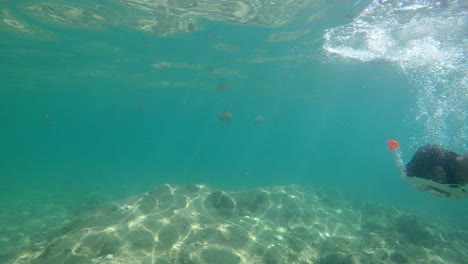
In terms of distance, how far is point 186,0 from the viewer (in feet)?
52.0

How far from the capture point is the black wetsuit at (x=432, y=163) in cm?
443

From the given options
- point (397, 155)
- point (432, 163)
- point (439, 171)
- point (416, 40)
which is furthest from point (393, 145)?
point (416, 40)

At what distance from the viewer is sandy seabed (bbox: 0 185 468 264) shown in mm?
7102

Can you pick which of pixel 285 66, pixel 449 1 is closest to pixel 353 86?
pixel 285 66

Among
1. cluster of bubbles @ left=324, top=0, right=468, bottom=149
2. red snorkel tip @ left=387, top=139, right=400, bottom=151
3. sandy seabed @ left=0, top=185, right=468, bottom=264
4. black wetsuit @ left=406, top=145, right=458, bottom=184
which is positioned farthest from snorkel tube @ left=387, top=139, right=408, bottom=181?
cluster of bubbles @ left=324, top=0, right=468, bottom=149

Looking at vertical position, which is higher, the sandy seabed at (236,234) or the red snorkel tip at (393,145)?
the red snorkel tip at (393,145)

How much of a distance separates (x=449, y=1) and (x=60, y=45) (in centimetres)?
2833

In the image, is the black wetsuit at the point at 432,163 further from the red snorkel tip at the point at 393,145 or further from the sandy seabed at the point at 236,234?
the sandy seabed at the point at 236,234

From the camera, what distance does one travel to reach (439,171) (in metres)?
4.45

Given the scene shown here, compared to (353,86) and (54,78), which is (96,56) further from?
(353,86)

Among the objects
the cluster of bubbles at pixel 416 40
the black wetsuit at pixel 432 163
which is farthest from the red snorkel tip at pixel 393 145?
the cluster of bubbles at pixel 416 40

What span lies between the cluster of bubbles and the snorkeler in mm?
13883

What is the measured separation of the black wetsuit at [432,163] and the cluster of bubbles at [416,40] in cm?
1383

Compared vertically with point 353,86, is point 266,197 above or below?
below
